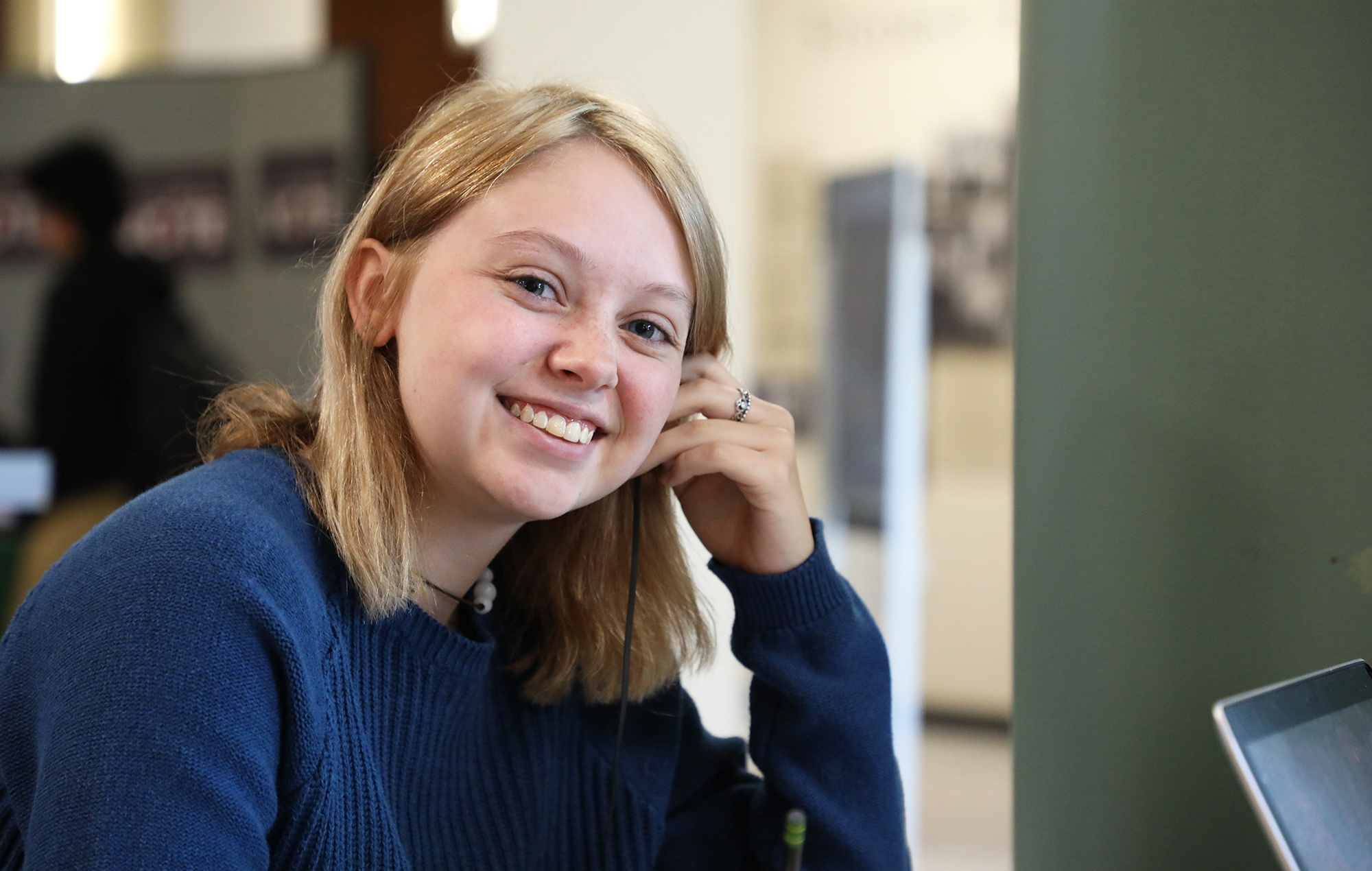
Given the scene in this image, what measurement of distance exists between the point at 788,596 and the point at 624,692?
0.59 feet

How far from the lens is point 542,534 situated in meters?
1.14

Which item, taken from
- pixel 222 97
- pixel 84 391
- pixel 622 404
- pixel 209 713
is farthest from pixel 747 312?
pixel 209 713

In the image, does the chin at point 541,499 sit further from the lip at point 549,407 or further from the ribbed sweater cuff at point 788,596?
the ribbed sweater cuff at point 788,596

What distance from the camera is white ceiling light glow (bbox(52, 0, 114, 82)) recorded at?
3.86 metres

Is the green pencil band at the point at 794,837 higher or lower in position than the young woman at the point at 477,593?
lower

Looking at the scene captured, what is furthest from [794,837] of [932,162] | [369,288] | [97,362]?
[932,162]

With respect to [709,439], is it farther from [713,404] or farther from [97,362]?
[97,362]

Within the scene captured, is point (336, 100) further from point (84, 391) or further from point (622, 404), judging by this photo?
point (622, 404)

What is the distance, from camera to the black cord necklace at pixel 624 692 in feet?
3.38

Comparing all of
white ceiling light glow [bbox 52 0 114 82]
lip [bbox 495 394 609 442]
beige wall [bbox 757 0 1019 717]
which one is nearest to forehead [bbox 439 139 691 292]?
lip [bbox 495 394 609 442]

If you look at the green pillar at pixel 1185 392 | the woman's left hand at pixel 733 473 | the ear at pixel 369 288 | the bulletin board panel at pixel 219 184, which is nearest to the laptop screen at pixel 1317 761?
the green pillar at pixel 1185 392

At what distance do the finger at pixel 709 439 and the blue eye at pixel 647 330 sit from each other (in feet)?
0.46

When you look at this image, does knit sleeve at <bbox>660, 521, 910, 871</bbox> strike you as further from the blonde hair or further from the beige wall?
the beige wall

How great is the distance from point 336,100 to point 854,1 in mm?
2387
